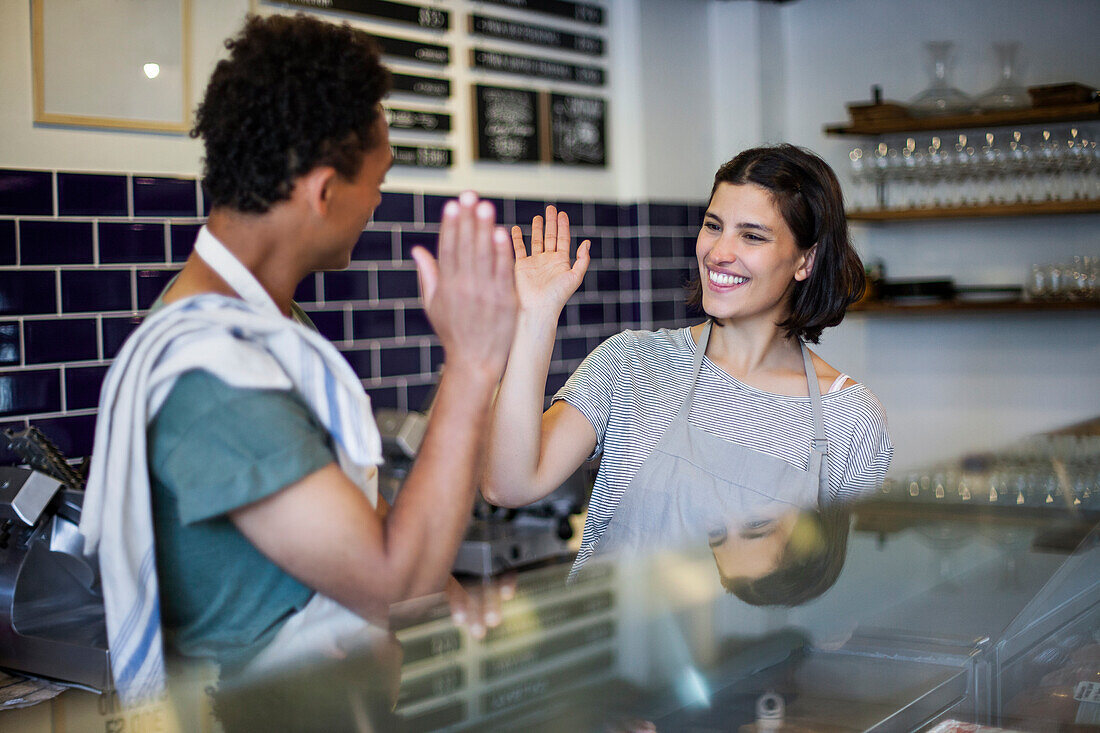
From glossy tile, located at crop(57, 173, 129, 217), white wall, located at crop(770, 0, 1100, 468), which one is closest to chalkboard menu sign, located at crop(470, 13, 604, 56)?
white wall, located at crop(770, 0, 1100, 468)

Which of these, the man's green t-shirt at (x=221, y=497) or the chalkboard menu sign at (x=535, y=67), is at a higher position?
the chalkboard menu sign at (x=535, y=67)

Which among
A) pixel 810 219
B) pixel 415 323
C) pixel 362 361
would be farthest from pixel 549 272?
pixel 415 323

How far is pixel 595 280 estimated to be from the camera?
4.20m

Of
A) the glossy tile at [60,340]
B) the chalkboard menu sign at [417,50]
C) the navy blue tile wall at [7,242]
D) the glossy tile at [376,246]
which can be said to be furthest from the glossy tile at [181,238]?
the chalkboard menu sign at [417,50]

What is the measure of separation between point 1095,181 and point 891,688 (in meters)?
3.56

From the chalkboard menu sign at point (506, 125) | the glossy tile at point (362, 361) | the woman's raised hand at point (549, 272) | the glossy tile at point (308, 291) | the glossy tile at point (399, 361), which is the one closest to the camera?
the woman's raised hand at point (549, 272)

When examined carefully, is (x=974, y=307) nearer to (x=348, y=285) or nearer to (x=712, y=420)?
(x=348, y=285)

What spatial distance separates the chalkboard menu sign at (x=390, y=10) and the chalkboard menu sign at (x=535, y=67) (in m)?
0.18

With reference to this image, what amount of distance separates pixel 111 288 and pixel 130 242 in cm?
13

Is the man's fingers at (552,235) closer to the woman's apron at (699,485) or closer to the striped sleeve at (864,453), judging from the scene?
the woman's apron at (699,485)

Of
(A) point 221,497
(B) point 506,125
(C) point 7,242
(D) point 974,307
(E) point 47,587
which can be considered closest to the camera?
(A) point 221,497

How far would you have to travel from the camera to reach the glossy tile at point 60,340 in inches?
103

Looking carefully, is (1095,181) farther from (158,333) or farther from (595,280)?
(158,333)

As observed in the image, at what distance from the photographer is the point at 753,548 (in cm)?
137
